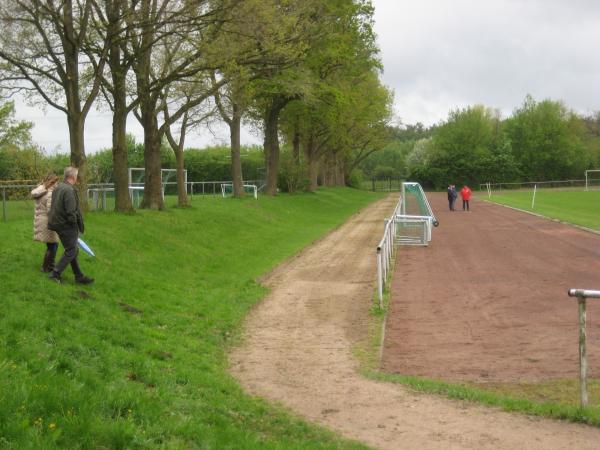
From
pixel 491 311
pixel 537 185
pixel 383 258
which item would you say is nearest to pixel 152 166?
pixel 383 258

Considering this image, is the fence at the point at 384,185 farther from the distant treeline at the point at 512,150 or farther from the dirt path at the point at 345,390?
the dirt path at the point at 345,390

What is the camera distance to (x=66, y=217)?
445 inches

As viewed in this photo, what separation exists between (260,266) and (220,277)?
2.69 metres

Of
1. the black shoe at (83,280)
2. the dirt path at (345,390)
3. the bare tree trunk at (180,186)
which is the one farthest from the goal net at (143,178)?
the black shoe at (83,280)

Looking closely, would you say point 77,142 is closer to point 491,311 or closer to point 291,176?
point 491,311

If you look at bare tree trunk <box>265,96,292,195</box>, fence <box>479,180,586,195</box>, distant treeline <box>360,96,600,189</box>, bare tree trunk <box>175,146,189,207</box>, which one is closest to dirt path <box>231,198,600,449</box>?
bare tree trunk <box>175,146,189,207</box>

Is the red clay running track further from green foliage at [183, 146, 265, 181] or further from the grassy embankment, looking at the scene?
green foliage at [183, 146, 265, 181]

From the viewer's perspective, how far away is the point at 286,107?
49.1 meters

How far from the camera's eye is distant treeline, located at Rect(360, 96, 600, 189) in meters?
106

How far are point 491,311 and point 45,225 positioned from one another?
7.80 meters

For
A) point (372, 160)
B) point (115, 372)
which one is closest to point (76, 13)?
point (115, 372)

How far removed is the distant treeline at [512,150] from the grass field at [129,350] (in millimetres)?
89773

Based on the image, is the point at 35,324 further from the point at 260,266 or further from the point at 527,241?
the point at 527,241

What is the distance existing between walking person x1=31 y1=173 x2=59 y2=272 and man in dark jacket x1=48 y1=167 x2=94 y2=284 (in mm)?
513
